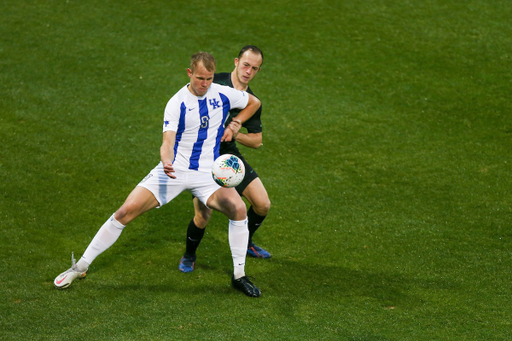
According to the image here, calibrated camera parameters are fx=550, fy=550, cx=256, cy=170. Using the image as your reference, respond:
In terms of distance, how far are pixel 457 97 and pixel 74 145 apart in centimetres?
686

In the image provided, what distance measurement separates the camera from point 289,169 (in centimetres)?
840

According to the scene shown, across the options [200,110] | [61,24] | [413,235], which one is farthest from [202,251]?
[61,24]

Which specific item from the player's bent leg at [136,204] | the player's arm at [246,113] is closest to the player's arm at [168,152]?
the player's bent leg at [136,204]

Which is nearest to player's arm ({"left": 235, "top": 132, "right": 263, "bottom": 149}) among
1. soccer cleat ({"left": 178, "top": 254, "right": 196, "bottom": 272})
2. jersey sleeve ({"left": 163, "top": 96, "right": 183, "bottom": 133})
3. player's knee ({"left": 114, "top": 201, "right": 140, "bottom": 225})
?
jersey sleeve ({"left": 163, "top": 96, "right": 183, "bottom": 133})

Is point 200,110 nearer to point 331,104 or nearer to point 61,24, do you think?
point 331,104

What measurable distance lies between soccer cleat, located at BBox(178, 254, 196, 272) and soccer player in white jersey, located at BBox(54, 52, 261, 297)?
0.66 m

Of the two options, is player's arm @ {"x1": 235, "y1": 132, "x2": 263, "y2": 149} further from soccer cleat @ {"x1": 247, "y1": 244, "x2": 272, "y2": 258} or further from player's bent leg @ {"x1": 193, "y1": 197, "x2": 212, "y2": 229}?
soccer cleat @ {"x1": 247, "y1": 244, "x2": 272, "y2": 258}

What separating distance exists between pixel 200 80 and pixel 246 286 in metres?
2.02

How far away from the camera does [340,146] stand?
901cm

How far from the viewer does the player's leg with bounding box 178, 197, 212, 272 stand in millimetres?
5836

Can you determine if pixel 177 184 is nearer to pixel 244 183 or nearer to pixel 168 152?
pixel 168 152

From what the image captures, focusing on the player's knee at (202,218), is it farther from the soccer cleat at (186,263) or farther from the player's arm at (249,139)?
the player's arm at (249,139)

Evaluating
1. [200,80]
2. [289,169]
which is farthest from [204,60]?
[289,169]

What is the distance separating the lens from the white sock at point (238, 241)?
5.31 m
